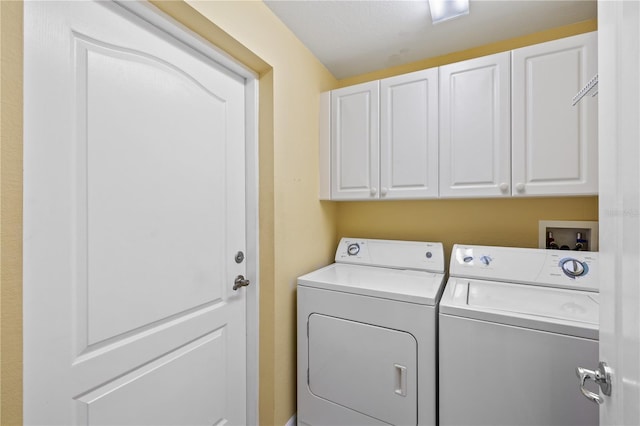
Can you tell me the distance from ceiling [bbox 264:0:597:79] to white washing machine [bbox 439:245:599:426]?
1328mm

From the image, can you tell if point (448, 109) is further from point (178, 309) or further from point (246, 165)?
point (178, 309)

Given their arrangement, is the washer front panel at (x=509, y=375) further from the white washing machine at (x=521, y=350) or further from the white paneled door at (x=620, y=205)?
the white paneled door at (x=620, y=205)

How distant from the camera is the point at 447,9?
1431mm

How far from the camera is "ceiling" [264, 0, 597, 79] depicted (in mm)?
1428

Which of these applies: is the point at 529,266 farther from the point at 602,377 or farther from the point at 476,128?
the point at 602,377

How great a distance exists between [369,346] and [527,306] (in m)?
0.73

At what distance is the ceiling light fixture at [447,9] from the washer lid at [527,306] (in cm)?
146

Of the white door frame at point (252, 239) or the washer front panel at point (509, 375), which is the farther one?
the white door frame at point (252, 239)

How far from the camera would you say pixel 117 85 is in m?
0.93

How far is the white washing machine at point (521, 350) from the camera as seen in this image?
3.32 ft

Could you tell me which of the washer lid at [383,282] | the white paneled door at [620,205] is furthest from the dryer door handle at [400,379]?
the white paneled door at [620,205]

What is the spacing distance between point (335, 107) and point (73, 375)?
6.19ft

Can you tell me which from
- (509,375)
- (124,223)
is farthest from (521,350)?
(124,223)

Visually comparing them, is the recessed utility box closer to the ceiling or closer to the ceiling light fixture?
the ceiling
